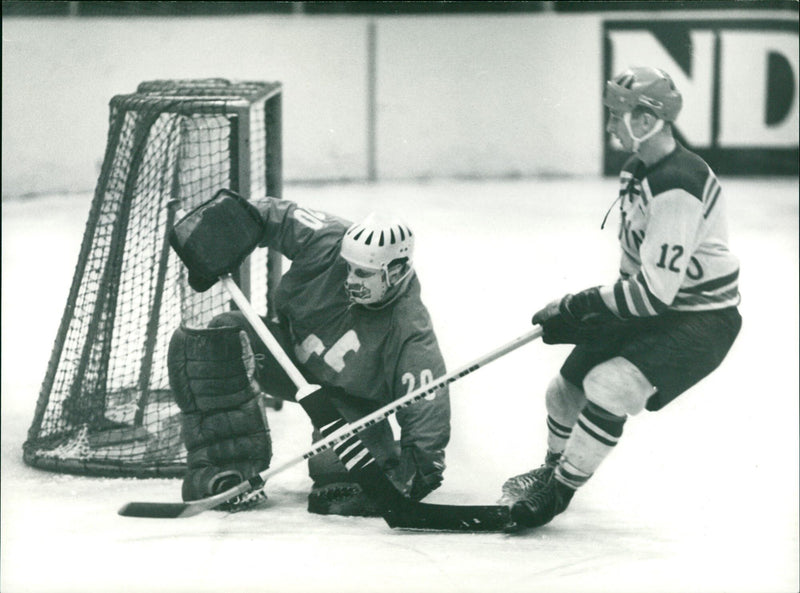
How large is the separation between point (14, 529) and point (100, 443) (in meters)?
0.69

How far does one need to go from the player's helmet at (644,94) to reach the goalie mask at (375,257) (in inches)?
28.6

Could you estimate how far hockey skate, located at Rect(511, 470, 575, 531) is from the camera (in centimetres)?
371

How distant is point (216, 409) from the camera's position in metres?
4.02

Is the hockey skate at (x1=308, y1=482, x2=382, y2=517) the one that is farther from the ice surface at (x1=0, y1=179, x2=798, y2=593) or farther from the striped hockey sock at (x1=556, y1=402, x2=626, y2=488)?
the striped hockey sock at (x1=556, y1=402, x2=626, y2=488)

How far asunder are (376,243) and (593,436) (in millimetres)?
765

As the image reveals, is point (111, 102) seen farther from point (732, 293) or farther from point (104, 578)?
point (732, 293)

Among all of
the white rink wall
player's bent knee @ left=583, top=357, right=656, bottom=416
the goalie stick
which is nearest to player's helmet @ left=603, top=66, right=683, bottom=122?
player's bent knee @ left=583, top=357, right=656, bottom=416

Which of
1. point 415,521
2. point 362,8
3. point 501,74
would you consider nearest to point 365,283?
point 415,521

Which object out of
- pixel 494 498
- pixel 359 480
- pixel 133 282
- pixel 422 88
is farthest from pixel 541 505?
pixel 422 88

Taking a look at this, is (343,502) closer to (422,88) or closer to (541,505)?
(541,505)

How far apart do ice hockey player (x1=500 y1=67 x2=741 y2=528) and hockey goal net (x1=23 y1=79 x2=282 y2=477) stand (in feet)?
4.43

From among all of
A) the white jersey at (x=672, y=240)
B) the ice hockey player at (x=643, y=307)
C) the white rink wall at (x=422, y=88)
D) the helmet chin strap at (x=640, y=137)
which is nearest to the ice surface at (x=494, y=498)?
the ice hockey player at (x=643, y=307)

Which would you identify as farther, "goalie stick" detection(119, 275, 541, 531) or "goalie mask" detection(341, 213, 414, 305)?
"goalie stick" detection(119, 275, 541, 531)

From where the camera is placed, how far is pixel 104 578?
3598 mm
